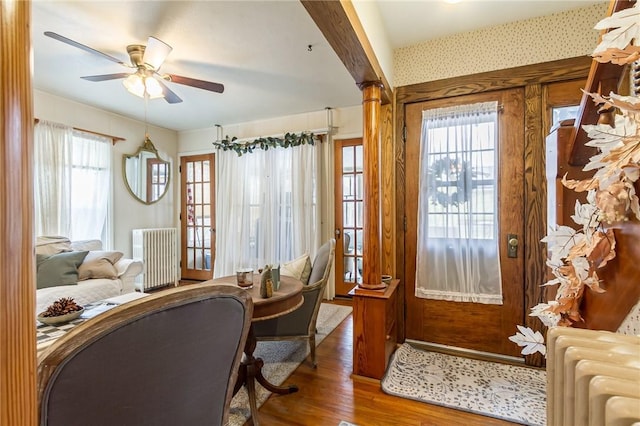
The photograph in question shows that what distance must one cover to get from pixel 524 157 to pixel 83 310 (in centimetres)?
346

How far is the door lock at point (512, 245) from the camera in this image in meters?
2.41

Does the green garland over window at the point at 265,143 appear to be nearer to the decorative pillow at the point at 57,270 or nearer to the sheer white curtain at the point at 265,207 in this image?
the sheer white curtain at the point at 265,207

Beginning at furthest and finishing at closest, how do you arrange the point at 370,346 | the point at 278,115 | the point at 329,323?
the point at 278,115 → the point at 329,323 → the point at 370,346

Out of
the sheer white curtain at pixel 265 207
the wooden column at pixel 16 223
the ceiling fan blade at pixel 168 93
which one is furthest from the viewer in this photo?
the sheer white curtain at pixel 265 207

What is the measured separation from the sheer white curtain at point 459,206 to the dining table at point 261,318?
1275mm

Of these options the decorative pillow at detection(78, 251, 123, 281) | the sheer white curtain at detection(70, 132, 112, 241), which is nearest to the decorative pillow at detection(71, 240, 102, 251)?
the sheer white curtain at detection(70, 132, 112, 241)

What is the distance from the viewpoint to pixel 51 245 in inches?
126

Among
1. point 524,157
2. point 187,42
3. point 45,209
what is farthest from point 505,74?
point 45,209

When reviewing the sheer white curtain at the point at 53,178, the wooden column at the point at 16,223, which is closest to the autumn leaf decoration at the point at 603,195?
the wooden column at the point at 16,223

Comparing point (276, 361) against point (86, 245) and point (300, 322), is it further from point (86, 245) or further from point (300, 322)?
point (86, 245)

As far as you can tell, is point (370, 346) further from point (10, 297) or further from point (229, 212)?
point (229, 212)

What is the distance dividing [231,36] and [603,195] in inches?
102

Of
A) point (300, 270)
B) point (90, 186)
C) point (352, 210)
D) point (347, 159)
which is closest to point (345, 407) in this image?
point (300, 270)

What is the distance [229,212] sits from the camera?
4750 millimetres
